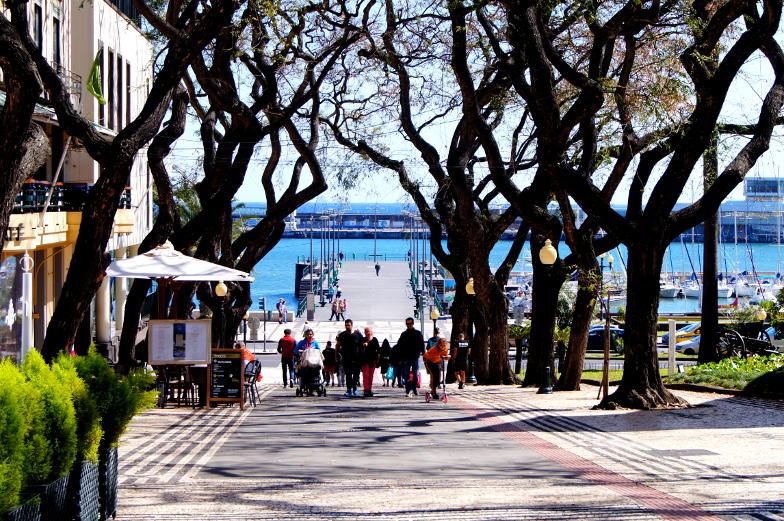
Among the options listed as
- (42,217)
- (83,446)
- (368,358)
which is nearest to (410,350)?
(368,358)

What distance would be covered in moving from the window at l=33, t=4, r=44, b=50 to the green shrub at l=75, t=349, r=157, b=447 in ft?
57.1

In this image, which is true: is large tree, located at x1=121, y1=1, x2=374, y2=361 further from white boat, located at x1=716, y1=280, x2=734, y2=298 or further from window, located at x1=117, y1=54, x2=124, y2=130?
white boat, located at x1=716, y1=280, x2=734, y2=298

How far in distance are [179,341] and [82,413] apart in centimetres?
933

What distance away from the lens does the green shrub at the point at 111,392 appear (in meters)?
7.62

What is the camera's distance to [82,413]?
709 centimetres

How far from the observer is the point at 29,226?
791 inches

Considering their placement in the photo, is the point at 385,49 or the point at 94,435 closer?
the point at 94,435

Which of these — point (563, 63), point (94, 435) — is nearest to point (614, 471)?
point (94, 435)

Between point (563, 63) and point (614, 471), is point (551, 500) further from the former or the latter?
point (563, 63)

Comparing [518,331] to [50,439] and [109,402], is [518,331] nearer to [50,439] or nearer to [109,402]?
[109,402]

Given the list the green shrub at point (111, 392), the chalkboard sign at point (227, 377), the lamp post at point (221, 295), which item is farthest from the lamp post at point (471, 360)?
the green shrub at point (111, 392)

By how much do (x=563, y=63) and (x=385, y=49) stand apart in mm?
8263

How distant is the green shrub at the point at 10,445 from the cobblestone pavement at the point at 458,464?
8.18 feet

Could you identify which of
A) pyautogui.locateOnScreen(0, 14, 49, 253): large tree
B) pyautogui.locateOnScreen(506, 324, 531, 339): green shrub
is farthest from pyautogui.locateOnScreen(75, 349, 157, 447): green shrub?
pyautogui.locateOnScreen(506, 324, 531, 339): green shrub
